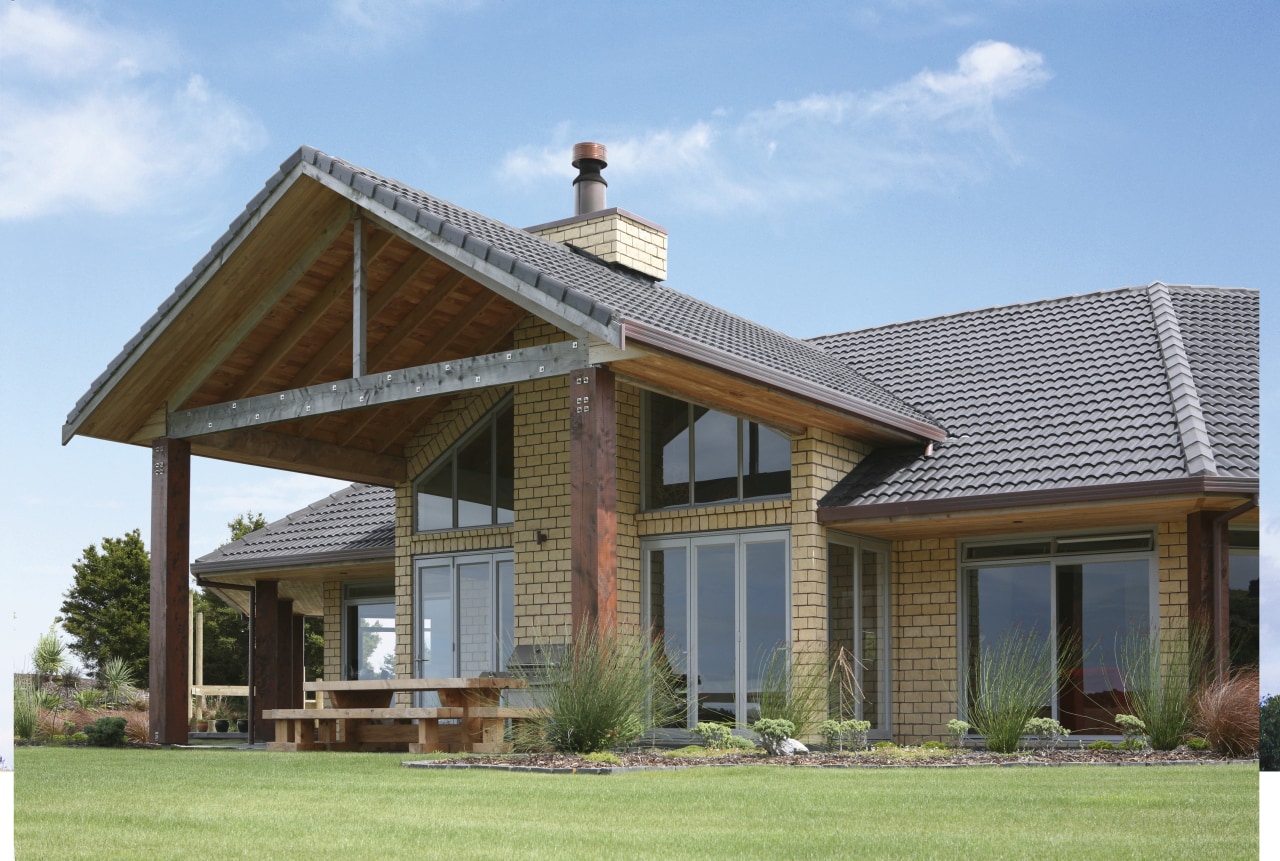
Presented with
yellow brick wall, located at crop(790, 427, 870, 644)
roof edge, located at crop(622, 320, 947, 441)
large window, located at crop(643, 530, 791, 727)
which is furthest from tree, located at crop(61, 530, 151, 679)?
roof edge, located at crop(622, 320, 947, 441)

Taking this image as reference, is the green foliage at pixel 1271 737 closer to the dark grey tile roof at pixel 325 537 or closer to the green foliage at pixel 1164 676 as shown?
the green foliage at pixel 1164 676

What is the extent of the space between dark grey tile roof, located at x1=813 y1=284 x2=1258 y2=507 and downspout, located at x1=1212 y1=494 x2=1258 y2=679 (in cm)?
55

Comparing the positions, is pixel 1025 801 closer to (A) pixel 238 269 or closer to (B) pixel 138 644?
(A) pixel 238 269

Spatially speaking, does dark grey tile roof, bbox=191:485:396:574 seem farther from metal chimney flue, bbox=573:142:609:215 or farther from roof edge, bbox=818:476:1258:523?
roof edge, bbox=818:476:1258:523

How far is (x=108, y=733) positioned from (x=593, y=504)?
23.2 ft

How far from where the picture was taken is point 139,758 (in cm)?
1254

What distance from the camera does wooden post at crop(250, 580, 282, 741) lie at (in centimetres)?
2012

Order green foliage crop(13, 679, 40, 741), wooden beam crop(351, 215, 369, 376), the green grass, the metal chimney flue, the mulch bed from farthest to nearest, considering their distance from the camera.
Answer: the metal chimney flue, green foliage crop(13, 679, 40, 741), wooden beam crop(351, 215, 369, 376), the mulch bed, the green grass

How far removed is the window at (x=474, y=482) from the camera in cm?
1598

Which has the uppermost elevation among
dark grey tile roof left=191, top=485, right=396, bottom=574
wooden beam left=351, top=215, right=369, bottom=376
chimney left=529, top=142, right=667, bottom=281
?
chimney left=529, top=142, right=667, bottom=281

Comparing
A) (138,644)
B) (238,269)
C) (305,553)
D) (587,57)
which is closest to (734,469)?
(238,269)

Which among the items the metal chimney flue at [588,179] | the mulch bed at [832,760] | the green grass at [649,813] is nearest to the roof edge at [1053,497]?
the mulch bed at [832,760]

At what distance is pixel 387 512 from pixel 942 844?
14.0m

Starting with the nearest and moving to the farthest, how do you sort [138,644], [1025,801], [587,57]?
[1025,801]
[587,57]
[138,644]
